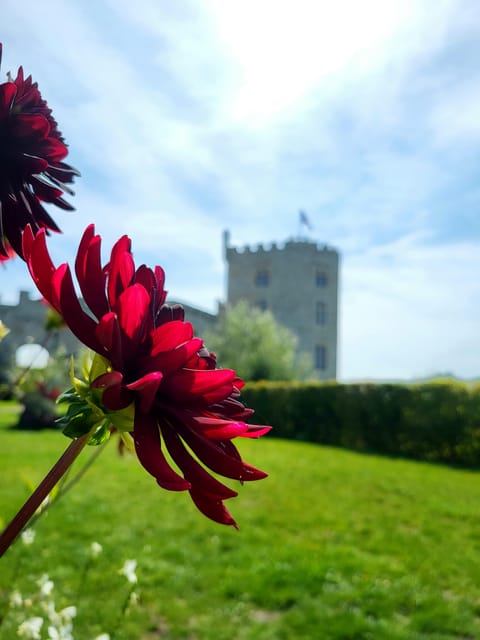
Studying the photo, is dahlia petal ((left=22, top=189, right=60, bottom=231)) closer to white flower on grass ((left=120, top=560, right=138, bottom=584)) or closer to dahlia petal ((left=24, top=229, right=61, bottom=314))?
dahlia petal ((left=24, top=229, right=61, bottom=314))

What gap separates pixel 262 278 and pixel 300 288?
94.0 inches

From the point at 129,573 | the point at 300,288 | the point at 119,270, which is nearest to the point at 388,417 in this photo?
the point at 129,573

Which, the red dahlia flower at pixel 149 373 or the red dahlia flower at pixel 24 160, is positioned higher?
the red dahlia flower at pixel 24 160

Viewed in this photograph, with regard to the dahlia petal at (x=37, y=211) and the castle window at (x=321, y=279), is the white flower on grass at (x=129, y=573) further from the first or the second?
the castle window at (x=321, y=279)

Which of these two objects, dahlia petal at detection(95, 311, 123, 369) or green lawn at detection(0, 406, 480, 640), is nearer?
dahlia petal at detection(95, 311, 123, 369)

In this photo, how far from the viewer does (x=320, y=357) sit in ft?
113

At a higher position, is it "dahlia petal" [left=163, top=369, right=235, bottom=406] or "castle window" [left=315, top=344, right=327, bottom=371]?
"castle window" [left=315, top=344, right=327, bottom=371]

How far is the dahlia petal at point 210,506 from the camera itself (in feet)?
1.41

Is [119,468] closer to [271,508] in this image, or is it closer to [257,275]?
[271,508]

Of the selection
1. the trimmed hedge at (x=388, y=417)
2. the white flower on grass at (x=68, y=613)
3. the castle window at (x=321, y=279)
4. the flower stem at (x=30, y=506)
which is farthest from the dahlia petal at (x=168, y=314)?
the castle window at (x=321, y=279)

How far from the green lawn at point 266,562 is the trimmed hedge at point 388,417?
376 centimetres

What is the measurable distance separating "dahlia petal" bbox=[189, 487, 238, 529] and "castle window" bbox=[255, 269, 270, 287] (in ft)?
110

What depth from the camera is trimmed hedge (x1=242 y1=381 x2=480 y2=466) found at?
11.1 meters

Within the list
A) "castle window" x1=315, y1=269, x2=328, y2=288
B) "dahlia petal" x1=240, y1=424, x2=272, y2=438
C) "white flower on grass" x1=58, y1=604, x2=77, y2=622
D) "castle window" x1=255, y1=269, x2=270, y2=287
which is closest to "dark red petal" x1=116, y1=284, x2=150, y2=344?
"dahlia petal" x1=240, y1=424, x2=272, y2=438
